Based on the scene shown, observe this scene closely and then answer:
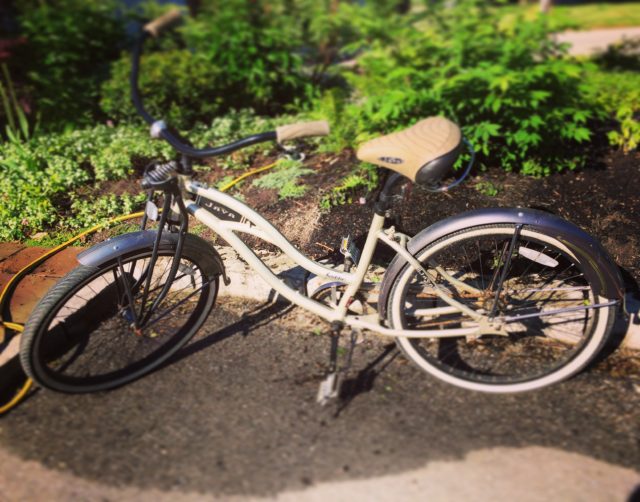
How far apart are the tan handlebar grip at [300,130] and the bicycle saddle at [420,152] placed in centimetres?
26

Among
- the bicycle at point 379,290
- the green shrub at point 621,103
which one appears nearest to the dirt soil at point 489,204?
the green shrub at point 621,103

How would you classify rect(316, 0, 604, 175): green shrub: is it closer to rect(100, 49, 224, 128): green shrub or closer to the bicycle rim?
rect(100, 49, 224, 128): green shrub

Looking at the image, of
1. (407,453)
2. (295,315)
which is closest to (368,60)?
(295,315)

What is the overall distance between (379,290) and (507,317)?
27.2 inches

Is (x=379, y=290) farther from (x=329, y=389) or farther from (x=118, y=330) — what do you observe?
(x=118, y=330)

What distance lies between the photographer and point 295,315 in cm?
309

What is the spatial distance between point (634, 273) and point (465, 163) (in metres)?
1.45

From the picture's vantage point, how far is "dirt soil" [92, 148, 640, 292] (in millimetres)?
3396

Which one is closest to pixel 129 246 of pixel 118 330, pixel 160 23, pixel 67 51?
pixel 118 330

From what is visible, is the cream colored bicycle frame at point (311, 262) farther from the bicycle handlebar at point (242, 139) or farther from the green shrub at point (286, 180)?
the green shrub at point (286, 180)

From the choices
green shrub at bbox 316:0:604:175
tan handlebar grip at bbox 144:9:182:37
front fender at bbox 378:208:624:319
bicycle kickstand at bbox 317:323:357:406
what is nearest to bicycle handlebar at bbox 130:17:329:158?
tan handlebar grip at bbox 144:9:182:37

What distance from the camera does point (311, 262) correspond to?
2615mm

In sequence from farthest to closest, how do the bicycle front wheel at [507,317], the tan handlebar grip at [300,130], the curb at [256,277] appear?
the curb at [256,277]
the bicycle front wheel at [507,317]
the tan handlebar grip at [300,130]

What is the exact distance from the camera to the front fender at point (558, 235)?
7.19 feet
